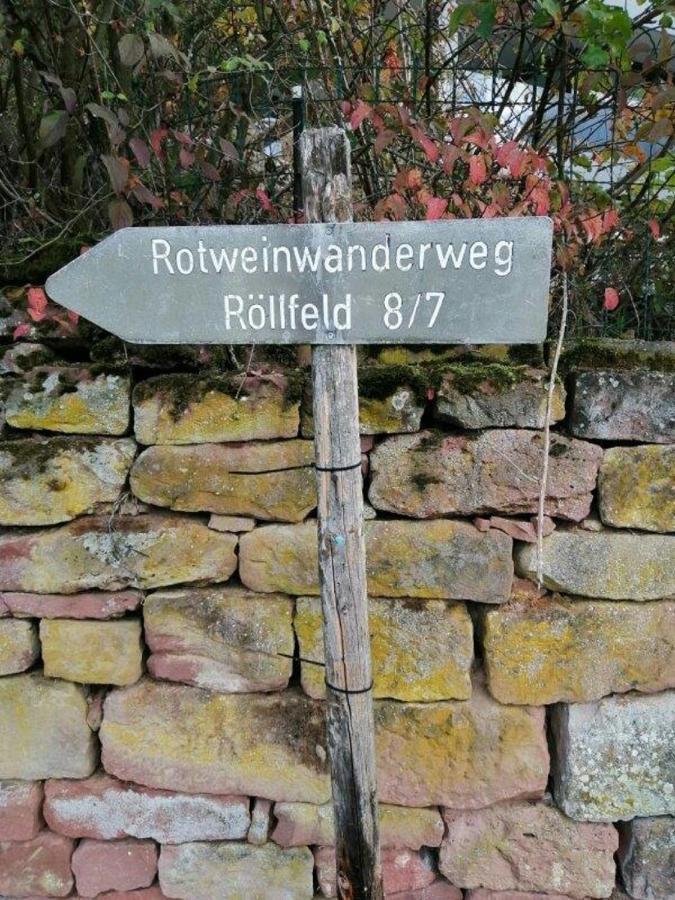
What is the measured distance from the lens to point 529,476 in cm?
201

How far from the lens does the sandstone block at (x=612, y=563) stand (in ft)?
6.77

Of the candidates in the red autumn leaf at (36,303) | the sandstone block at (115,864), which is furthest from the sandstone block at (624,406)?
the sandstone block at (115,864)

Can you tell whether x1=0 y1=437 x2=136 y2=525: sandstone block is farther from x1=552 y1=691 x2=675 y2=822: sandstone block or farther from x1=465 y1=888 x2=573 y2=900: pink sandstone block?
x1=465 y1=888 x2=573 y2=900: pink sandstone block

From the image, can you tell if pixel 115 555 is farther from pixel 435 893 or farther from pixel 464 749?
pixel 435 893

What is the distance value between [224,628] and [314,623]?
262 millimetres

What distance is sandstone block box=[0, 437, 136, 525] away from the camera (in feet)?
6.87

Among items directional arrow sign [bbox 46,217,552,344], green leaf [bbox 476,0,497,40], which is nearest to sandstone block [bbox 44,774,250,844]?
directional arrow sign [bbox 46,217,552,344]

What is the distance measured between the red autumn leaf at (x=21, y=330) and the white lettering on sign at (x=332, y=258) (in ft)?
2.85

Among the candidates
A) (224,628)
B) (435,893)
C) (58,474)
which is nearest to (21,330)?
(58,474)

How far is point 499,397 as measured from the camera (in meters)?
2.00

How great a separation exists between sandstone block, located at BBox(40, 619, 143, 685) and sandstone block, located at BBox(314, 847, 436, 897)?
0.83 metres

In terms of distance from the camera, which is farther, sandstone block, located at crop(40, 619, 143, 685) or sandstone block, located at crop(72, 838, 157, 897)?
sandstone block, located at crop(72, 838, 157, 897)

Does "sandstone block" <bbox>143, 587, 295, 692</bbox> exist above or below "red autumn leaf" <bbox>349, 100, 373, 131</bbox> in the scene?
below

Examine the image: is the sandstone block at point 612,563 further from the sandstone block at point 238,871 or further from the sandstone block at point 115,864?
the sandstone block at point 115,864
